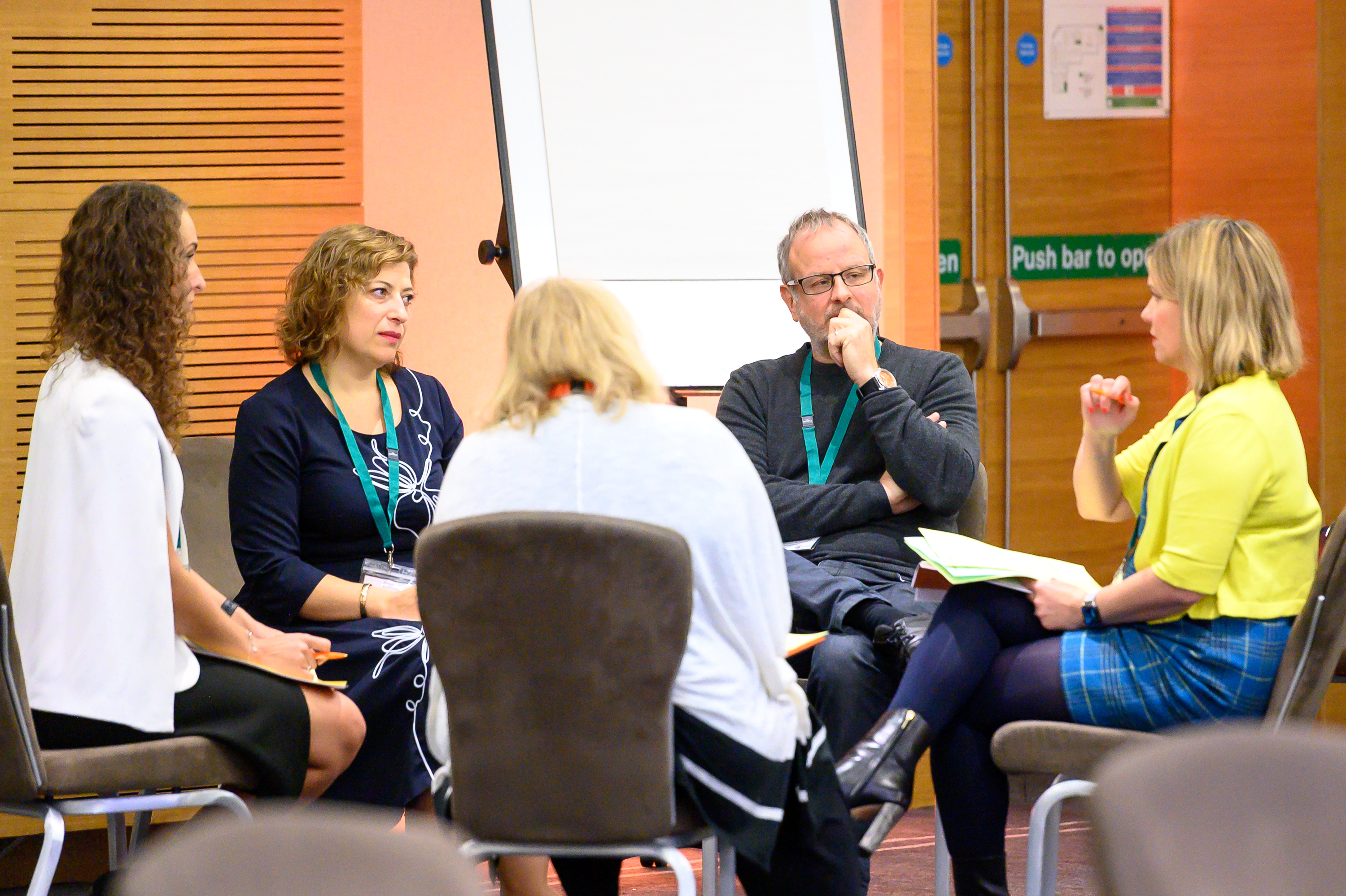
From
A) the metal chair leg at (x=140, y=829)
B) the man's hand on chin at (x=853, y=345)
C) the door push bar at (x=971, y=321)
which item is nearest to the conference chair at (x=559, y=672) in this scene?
the metal chair leg at (x=140, y=829)

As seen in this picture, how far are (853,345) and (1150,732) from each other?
103cm

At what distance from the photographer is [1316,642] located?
1.97 m

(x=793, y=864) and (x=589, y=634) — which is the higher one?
(x=589, y=634)

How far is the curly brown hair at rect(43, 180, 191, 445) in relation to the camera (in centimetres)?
217

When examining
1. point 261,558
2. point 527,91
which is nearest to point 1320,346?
point 527,91

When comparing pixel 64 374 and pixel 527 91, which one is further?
pixel 527 91

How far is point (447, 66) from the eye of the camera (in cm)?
404

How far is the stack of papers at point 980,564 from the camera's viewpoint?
218cm

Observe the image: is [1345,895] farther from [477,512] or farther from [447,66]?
[447,66]

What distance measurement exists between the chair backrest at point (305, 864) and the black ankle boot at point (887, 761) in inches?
51.2

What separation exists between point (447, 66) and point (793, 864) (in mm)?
2851

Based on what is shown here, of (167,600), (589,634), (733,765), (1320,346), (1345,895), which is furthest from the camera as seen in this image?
(1320,346)

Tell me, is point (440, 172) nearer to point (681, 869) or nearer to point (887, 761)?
point (887, 761)

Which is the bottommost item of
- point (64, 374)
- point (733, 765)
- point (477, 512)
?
point (733, 765)
